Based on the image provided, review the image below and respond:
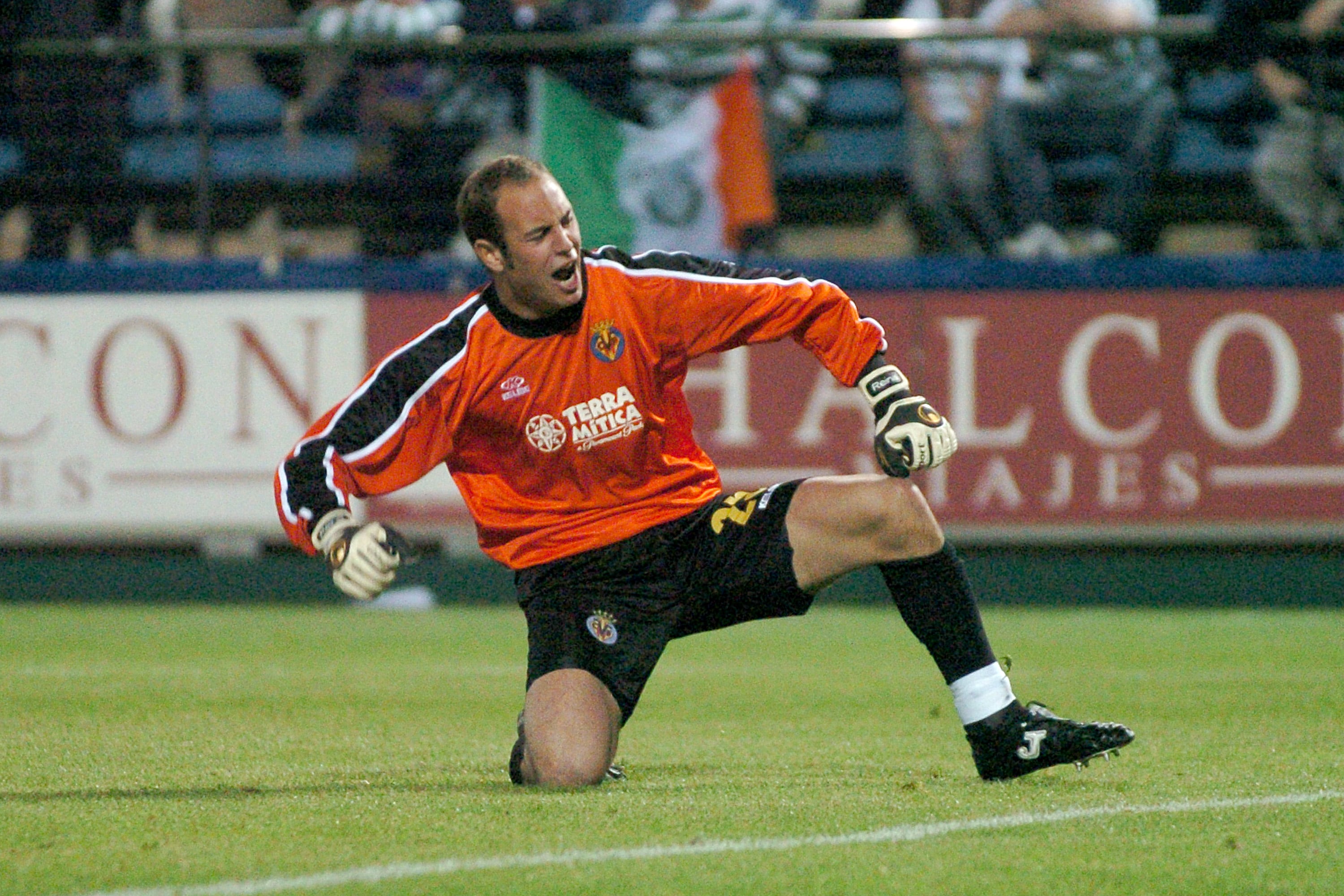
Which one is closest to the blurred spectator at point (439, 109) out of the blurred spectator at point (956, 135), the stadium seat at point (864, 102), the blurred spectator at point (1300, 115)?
the stadium seat at point (864, 102)

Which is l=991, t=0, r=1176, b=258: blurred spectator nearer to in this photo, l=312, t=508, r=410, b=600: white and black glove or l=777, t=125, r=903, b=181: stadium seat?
l=777, t=125, r=903, b=181: stadium seat

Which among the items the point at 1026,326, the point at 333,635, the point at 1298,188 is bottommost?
the point at 333,635

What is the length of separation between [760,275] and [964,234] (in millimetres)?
5597

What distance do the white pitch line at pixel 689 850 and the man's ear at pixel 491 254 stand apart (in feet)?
6.08

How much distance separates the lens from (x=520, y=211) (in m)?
5.34

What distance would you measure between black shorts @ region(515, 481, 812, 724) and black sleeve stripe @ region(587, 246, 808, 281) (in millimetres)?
580

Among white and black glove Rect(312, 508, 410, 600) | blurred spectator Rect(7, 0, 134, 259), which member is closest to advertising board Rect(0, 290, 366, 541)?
blurred spectator Rect(7, 0, 134, 259)

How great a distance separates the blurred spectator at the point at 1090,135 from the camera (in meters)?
10.8

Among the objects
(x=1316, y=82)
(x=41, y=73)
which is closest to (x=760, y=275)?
(x=1316, y=82)

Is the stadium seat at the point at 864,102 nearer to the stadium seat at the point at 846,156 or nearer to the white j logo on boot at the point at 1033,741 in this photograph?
the stadium seat at the point at 846,156

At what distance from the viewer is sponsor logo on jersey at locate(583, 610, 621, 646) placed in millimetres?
5477

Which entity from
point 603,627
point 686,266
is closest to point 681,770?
point 603,627

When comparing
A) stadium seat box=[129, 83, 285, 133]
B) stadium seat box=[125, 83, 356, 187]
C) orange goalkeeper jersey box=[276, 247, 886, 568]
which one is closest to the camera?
orange goalkeeper jersey box=[276, 247, 886, 568]

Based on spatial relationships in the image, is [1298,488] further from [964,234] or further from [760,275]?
[760,275]
